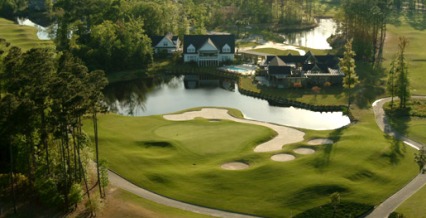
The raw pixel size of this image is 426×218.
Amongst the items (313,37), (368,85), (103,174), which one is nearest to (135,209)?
(103,174)

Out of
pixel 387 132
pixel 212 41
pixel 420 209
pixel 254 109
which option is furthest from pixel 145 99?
pixel 420 209

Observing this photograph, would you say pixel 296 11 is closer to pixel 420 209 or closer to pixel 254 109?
pixel 254 109

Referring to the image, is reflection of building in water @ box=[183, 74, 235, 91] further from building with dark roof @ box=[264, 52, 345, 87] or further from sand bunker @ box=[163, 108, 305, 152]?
sand bunker @ box=[163, 108, 305, 152]

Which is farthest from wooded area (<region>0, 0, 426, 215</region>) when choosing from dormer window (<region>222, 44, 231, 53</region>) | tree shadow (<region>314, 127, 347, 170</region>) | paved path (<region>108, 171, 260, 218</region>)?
tree shadow (<region>314, 127, 347, 170</region>)

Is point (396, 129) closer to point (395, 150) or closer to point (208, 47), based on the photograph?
point (395, 150)

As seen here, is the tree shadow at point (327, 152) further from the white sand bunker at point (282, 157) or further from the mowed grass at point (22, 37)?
the mowed grass at point (22, 37)
